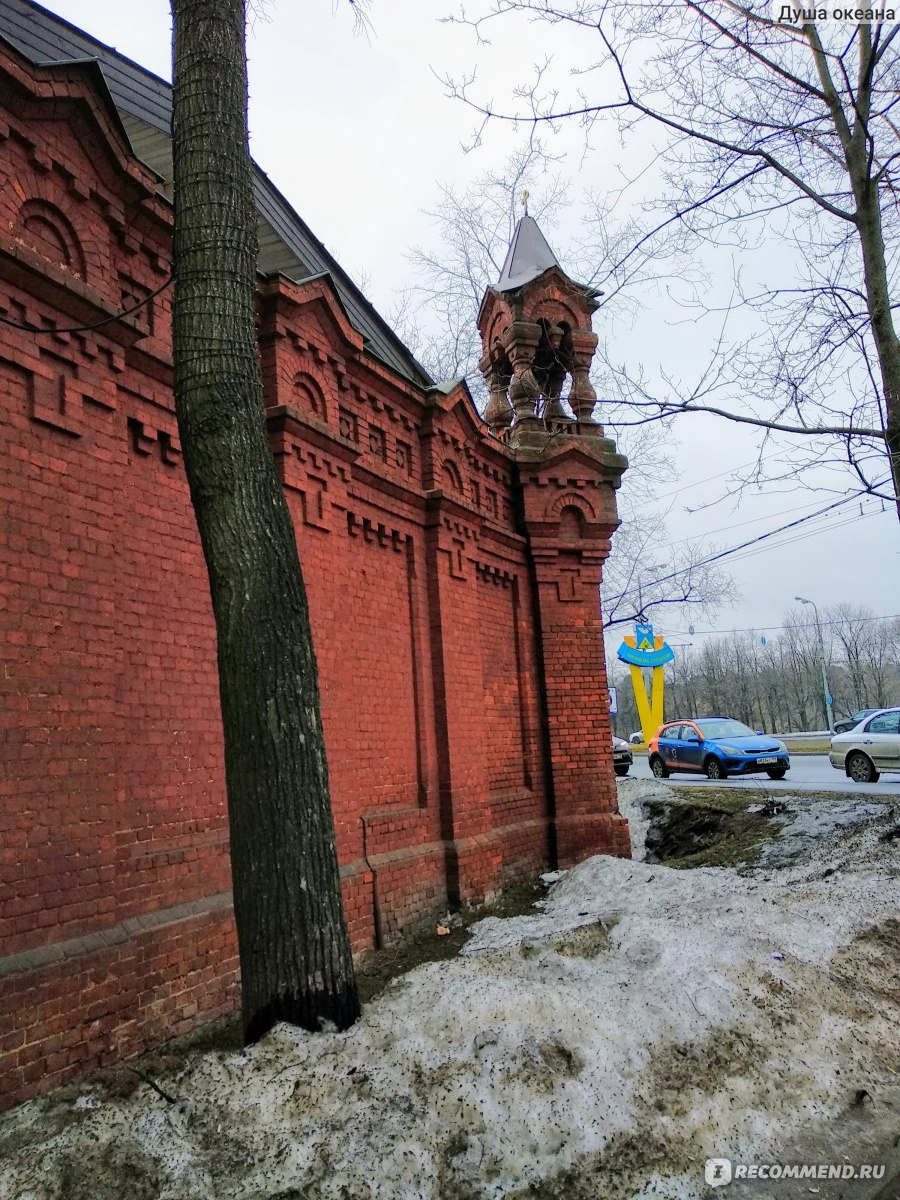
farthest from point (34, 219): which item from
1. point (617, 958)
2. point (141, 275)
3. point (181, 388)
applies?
point (617, 958)

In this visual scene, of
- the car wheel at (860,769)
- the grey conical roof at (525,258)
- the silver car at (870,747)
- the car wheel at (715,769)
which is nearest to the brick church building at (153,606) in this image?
the grey conical roof at (525,258)

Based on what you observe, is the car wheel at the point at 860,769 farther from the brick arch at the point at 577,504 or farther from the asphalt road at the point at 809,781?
the brick arch at the point at 577,504

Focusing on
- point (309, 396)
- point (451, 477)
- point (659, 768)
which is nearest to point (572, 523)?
point (451, 477)

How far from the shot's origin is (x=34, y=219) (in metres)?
4.27

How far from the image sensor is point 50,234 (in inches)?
171

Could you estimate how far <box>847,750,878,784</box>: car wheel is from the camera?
15.0 m

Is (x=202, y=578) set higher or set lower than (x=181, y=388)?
lower

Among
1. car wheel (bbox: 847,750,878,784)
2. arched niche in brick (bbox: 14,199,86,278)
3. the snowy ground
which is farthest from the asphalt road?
arched niche in brick (bbox: 14,199,86,278)

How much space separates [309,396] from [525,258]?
5266 mm

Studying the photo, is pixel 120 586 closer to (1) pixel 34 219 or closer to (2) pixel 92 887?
(2) pixel 92 887

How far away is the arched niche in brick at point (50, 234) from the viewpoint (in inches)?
165

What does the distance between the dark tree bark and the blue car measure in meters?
15.4

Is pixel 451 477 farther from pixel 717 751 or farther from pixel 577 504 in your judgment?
pixel 717 751

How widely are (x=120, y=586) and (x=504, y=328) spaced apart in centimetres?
672
